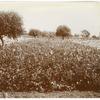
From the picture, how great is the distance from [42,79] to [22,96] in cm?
25

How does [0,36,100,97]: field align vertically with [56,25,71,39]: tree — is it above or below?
below

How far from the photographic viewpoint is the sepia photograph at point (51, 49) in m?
5.39

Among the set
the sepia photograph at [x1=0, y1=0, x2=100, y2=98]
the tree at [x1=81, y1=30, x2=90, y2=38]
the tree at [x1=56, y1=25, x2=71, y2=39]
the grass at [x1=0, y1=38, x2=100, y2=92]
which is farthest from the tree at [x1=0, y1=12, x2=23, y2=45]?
the tree at [x1=81, y1=30, x2=90, y2=38]

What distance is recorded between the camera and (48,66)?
17.9 feet

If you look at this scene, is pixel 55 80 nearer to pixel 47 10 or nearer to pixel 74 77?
pixel 74 77

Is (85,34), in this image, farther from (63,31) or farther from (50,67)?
(50,67)

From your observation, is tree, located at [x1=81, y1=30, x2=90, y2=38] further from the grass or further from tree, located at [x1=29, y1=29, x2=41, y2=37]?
tree, located at [x1=29, y1=29, x2=41, y2=37]

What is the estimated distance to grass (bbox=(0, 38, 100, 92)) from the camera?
5.40 metres

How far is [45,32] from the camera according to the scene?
5.42m

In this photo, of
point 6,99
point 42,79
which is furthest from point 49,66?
point 6,99

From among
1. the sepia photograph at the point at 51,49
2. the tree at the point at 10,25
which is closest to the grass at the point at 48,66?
the sepia photograph at the point at 51,49

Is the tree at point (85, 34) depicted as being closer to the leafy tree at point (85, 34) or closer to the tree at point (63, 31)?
the leafy tree at point (85, 34)

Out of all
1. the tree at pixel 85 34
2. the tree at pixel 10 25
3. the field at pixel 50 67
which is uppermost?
the tree at pixel 10 25

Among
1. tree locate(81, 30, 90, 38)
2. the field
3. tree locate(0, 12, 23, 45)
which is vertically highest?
tree locate(0, 12, 23, 45)
